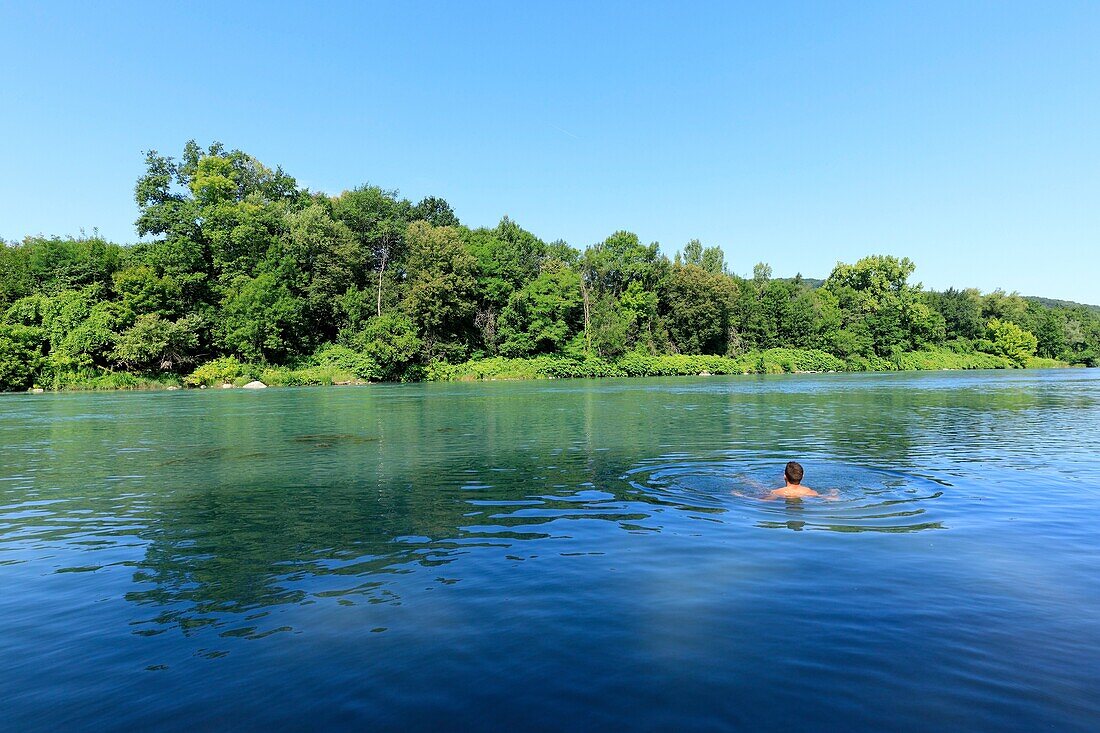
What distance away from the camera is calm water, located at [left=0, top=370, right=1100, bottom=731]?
4.96 m

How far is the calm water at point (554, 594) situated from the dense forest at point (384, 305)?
55.8 meters

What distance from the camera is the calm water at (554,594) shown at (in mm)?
4965

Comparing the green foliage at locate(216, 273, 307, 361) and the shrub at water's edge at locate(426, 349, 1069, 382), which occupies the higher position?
the green foliage at locate(216, 273, 307, 361)

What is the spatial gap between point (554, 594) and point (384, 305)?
255 ft

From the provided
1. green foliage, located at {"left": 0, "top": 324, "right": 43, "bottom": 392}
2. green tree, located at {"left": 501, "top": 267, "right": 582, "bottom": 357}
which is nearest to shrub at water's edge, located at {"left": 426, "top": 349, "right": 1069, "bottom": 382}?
green tree, located at {"left": 501, "top": 267, "right": 582, "bottom": 357}

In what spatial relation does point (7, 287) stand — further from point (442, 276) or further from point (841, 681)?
point (841, 681)

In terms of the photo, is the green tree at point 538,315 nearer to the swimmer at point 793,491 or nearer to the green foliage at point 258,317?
the green foliage at point 258,317

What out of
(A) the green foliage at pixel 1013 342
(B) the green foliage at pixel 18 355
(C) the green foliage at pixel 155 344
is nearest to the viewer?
(B) the green foliage at pixel 18 355

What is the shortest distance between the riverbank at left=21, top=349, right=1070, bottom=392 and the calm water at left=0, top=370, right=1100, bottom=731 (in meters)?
53.8

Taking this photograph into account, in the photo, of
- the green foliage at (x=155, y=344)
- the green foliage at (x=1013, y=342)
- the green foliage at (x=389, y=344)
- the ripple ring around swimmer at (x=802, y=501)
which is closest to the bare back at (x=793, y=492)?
the ripple ring around swimmer at (x=802, y=501)

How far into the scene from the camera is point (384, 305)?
3221 inches

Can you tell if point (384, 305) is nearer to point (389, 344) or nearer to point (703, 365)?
point (389, 344)

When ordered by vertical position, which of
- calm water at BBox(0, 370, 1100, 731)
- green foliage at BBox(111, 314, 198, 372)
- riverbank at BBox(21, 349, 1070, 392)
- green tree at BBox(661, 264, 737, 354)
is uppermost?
green tree at BBox(661, 264, 737, 354)

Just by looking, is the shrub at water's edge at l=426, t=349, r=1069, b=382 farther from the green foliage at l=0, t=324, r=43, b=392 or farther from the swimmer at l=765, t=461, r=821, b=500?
the swimmer at l=765, t=461, r=821, b=500
